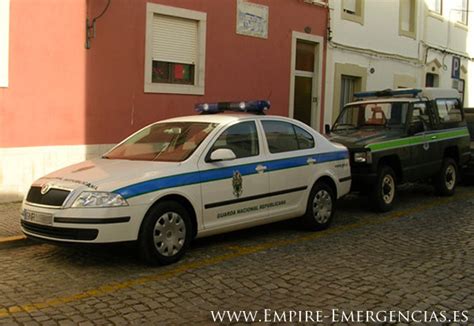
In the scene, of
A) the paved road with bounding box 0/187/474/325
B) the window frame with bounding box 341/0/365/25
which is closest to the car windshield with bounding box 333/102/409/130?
the paved road with bounding box 0/187/474/325

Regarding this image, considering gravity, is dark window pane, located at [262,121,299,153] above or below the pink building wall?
below

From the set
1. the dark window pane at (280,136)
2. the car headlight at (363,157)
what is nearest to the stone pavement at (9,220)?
the dark window pane at (280,136)

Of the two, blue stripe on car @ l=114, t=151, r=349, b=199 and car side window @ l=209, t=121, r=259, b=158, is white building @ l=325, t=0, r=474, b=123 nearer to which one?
blue stripe on car @ l=114, t=151, r=349, b=199

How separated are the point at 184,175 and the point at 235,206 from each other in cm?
84

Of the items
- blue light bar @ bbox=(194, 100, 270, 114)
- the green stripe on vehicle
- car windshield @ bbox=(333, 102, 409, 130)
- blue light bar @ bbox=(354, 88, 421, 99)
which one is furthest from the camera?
blue light bar @ bbox=(354, 88, 421, 99)

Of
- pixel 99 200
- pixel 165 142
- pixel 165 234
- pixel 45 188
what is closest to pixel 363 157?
pixel 165 142

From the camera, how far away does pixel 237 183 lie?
6.38 meters

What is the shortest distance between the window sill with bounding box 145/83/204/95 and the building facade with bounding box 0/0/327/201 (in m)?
0.02

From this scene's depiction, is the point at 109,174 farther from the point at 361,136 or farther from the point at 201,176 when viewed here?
the point at 361,136

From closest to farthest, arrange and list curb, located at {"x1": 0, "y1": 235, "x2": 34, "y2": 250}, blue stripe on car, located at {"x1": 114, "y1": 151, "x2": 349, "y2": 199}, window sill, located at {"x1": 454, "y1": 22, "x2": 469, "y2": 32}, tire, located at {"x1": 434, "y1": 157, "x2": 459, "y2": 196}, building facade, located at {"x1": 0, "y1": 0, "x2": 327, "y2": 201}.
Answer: blue stripe on car, located at {"x1": 114, "y1": 151, "x2": 349, "y2": 199}
curb, located at {"x1": 0, "y1": 235, "x2": 34, "y2": 250}
building facade, located at {"x1": 0, "y1": 0, "x2": 327, "y2": 201}
tire, located at {"x1": 434, "y1": 157, "x2": 459, "y2": 196}
window sill, located at {"x1": 454, "y1": 22, "x2": 469, "y2": 32}

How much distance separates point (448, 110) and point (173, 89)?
5.32m

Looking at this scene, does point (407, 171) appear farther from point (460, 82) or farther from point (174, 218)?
point (460, 82)

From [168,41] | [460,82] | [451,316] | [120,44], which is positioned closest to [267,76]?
[168,41]

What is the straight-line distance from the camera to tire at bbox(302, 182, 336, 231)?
7410mm
